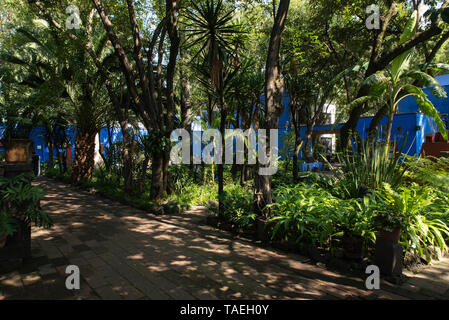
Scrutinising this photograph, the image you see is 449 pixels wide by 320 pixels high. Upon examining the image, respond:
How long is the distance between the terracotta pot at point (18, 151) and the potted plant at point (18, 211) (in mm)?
315

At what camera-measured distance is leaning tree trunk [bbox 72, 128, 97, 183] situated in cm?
1132

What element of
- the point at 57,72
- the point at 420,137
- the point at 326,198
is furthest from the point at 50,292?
the point at 420,137

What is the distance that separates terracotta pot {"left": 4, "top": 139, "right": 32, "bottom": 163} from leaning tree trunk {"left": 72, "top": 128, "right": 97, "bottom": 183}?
7661 millimetres

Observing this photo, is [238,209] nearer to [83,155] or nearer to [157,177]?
[157,177]

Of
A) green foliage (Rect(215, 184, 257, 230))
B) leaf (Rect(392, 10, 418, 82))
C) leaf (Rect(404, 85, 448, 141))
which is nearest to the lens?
green foliage (Rect(215, 184, 257, 230))

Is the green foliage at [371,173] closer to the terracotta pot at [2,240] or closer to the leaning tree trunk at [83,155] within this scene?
the terracotta pot at [2,240]

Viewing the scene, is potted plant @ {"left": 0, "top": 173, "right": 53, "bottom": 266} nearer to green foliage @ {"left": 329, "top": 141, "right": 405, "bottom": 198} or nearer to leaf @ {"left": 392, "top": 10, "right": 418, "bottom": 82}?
green foliage @ {"left": 329, "top": 141, "right": 405, "bottom": 198}

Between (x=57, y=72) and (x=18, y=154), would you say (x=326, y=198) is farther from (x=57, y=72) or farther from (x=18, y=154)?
(x=57, y=72)

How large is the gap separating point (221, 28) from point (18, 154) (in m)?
4.26

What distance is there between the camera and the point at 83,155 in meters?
11.5

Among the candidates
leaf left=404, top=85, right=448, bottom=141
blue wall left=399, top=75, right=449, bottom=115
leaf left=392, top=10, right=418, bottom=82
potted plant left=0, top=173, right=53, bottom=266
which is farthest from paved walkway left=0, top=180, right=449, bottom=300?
blue wall left=399, top=75, right=449, bottom=115

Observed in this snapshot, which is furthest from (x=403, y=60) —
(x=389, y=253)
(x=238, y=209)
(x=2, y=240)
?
(x=2, y=240)

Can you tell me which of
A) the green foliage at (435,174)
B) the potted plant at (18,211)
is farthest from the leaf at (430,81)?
the potted plant at (18,211)

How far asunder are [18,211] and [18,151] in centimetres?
88
